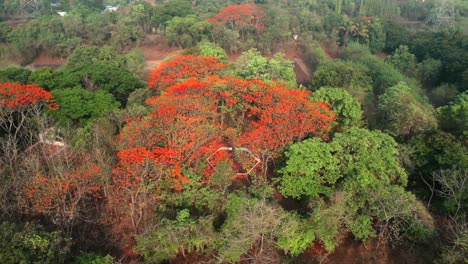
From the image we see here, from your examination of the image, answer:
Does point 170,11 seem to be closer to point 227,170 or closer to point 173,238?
point 227,170

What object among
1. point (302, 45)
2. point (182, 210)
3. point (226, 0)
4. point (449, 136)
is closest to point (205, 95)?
point (182, 210)

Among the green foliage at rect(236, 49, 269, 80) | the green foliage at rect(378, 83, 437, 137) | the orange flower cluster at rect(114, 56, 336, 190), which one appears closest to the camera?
the orange flower cluster at rect(114, 56, 336, 190)

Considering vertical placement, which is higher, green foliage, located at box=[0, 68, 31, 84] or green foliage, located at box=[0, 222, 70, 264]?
green foliage, located at box=[0, 68, 31, 84]

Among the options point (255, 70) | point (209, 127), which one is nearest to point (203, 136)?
point (209, 127)

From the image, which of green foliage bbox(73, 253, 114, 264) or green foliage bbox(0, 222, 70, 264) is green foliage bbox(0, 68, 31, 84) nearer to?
green foliage bbox(0, 222, 70, 264)

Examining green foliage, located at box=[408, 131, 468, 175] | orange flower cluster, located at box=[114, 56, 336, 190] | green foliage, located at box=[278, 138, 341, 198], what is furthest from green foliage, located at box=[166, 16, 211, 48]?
green foliage, located at box=[408, 131, 468, 175]

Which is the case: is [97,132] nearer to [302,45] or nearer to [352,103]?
[352,103]

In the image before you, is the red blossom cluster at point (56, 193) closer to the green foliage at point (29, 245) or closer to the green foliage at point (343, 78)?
the green foliage at point (29, 245)
